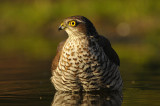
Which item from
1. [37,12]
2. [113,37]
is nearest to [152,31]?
[113,37]

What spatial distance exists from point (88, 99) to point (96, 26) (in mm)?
17143

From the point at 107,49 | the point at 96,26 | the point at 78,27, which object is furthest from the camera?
the point at 96,26

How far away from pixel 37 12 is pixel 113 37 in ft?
22.3

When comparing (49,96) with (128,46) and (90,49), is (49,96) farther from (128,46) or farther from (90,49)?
(128,46)

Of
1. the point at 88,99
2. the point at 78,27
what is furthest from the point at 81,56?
the point at 88,99

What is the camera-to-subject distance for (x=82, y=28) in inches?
339

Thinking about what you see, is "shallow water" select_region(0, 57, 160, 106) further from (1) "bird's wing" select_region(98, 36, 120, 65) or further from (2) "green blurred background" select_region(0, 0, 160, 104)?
(2) "green blurred background" select_region(0, 0, 160, 104)

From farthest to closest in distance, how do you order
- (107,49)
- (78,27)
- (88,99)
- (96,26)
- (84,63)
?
(96,26), (107,49), (78,27), (84,63), (88,99)

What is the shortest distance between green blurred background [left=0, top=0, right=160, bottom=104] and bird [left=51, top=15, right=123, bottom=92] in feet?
9.83

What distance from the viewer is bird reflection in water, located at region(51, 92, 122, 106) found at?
7793 millimetres

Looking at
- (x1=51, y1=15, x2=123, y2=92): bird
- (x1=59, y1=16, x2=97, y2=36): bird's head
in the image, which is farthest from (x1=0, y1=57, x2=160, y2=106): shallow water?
(x1=59, y1=16, x2=97, y2=36): bird's head

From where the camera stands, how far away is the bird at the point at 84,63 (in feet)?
27.3

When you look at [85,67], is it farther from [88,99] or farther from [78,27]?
[78,27]

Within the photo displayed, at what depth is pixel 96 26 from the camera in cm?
2519
